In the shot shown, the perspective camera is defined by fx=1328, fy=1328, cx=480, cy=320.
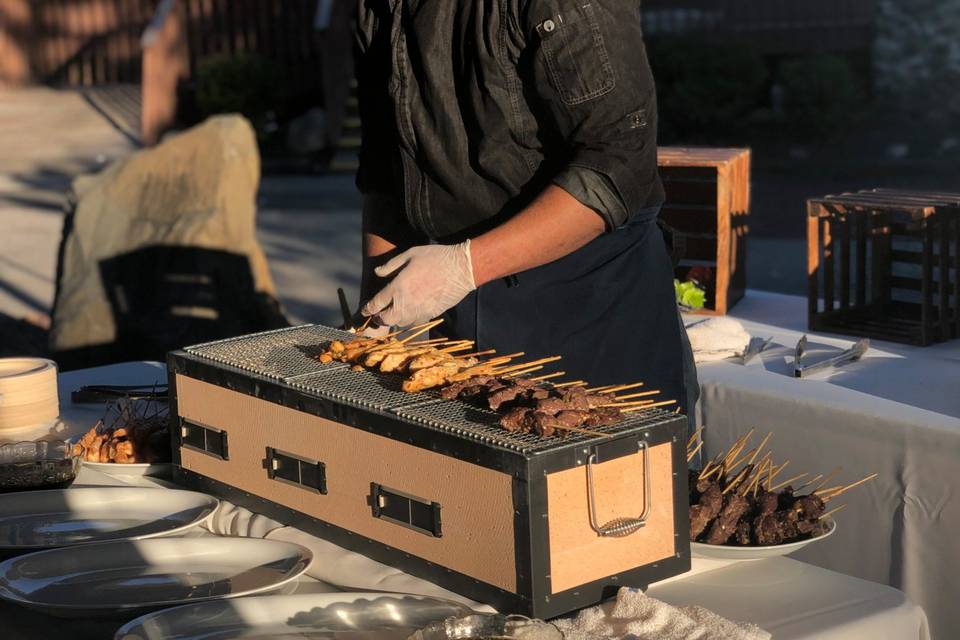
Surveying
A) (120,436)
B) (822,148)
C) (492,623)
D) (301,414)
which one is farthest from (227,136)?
(822,148)

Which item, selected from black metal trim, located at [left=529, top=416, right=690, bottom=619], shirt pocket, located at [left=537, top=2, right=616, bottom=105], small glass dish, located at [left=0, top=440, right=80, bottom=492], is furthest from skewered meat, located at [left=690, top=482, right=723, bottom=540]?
small glass dish, located at [left=0, top=440, right=80, bottom=492]

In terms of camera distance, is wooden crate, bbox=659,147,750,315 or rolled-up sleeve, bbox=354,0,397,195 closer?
rolled-up sleeve, bbox=354,0,397,195

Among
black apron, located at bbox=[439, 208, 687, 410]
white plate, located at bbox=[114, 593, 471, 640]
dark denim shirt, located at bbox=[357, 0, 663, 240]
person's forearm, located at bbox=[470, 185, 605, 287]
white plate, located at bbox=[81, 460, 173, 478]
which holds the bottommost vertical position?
white plate, located at bbox=[81, 460, 173, 478]

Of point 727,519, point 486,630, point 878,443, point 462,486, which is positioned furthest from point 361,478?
point 878,443

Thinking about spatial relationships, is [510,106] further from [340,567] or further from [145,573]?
[145,573]

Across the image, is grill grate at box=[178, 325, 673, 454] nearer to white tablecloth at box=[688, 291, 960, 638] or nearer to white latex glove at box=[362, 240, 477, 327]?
white latex glove at box=[362, 240, 477, 327]

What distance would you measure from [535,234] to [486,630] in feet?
3.05

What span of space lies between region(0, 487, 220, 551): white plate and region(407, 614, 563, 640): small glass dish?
70 centimetres

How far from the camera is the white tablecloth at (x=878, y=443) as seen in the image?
2902 millimetres

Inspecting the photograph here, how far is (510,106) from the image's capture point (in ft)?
8.04

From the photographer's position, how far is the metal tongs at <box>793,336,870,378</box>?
3.29 meters

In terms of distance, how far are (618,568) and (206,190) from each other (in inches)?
217

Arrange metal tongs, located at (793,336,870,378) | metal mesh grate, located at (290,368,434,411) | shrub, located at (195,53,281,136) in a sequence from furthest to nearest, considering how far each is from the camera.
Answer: shrub, located at (195,53,281,136), metal tongs, located at (793,336,870,378), metal mesh grate, located at (290,368,434,411)

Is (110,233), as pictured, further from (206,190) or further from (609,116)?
(609,116)
